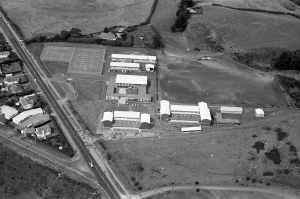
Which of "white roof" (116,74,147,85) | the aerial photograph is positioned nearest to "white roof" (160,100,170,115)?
the aerial photograph

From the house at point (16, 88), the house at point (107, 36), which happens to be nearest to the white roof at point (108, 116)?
the house at point (16, 88)

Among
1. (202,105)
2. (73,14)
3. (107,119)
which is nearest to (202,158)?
(202,105)

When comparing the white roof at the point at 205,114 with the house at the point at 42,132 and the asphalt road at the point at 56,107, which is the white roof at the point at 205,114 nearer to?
the asphalt road at the point at 56,107

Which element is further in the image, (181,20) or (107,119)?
(181,20)

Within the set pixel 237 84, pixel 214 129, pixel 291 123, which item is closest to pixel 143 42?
pixel 237 84

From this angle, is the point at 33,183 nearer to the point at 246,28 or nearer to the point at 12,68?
the point at 12,68

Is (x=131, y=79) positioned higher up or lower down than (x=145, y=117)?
lower down
